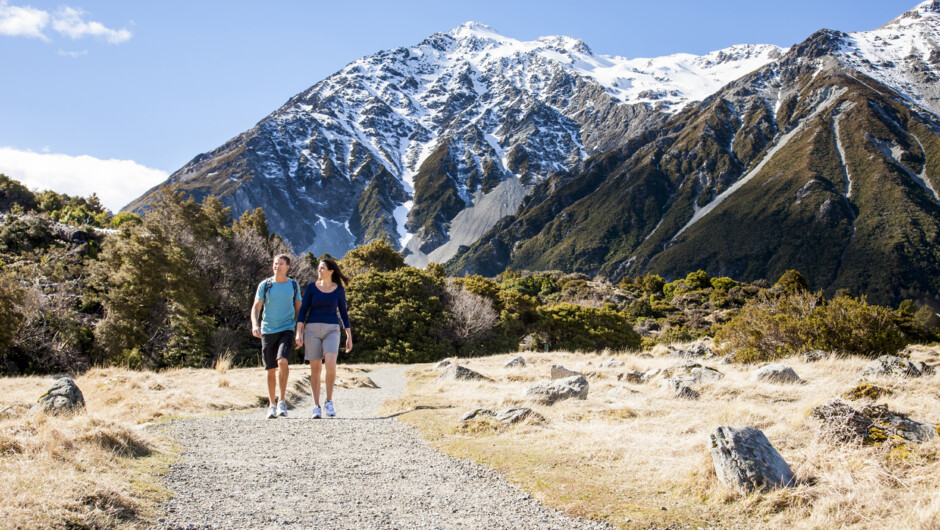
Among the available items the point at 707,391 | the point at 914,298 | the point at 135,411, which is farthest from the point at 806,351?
the point at 914,298

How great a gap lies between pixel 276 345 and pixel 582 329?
105 feet

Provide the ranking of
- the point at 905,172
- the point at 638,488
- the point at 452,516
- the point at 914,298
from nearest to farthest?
the point at 452,516 → the point at 638,488 → the point at 914,298 → the point at 905,172

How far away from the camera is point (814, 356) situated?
13.7 meters

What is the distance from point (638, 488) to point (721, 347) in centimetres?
1541

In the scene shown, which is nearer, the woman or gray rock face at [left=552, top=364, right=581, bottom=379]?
the woman

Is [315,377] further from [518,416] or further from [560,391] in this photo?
[560,391]

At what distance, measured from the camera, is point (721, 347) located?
1848cm

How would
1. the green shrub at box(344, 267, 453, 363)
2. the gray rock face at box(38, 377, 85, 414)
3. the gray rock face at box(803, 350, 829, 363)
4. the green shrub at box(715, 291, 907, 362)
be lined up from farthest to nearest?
the green shrub at box(344, 267, 453, 363), the green shrub at box(715, 291, 907, 362), the gray rock face at box(803, 350, 829, 363), the gray rock face at box(38, 377, 85, 414)

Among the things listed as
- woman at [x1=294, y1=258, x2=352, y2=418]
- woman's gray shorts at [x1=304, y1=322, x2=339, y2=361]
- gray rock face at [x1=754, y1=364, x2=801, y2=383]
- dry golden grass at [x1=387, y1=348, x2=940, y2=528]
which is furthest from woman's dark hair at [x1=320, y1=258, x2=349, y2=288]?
gray rock face at [x1=754, y1=364, x2=801, y2=383]

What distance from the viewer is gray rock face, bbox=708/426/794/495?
14.5 ft

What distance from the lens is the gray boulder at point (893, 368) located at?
1025 centimetres

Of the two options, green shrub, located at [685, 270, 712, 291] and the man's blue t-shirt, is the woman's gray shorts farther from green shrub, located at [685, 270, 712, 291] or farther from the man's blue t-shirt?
green shrub, located at [685, 270, 712, 291]

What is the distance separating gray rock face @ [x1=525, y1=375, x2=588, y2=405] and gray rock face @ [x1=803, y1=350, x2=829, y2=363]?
23.2ft

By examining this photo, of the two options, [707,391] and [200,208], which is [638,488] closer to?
[707,391]
